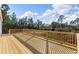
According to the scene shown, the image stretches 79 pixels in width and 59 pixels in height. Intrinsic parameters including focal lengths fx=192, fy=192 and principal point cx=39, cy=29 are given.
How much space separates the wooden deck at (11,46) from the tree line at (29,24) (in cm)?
14

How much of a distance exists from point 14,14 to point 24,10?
0.17m

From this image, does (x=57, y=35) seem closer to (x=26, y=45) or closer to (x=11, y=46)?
(x=26, y=45)

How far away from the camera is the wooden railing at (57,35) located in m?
2.85

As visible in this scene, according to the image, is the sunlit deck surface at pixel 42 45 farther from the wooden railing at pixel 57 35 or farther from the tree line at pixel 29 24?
the tree line at pixel 29 24

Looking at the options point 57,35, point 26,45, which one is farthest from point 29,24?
point 57,35

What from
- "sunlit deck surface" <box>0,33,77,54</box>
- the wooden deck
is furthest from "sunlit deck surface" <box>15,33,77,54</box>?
the wooden deck

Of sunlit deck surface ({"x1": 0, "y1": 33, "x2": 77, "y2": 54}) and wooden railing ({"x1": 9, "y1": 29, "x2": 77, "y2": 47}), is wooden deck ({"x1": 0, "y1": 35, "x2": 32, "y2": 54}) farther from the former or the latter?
wooden railing ({"x1": 9, "y1": 29, "x2": 77, "y2": 47})

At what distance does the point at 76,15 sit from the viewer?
115 inches

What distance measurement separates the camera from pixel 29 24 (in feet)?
9.78

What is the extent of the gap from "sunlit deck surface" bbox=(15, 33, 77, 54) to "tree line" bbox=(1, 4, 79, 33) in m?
0.16

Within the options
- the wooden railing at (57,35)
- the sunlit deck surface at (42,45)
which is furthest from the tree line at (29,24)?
the sunlit deck surface at (42,45)
